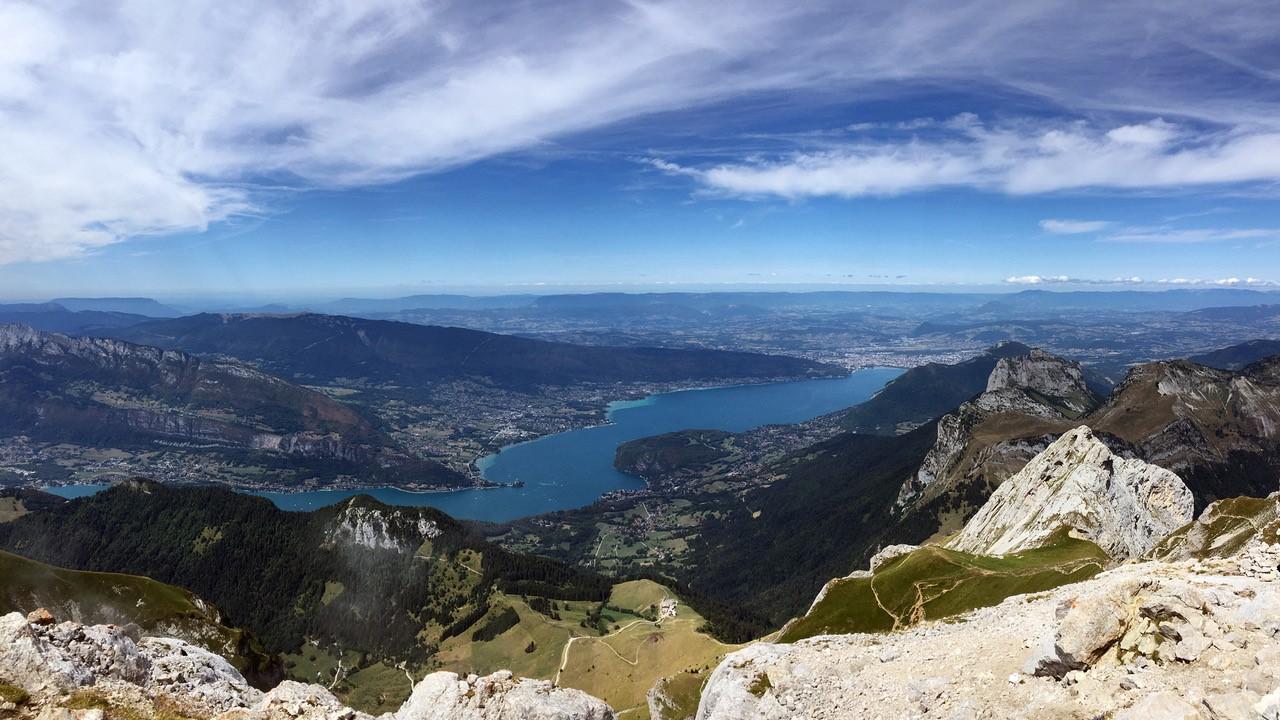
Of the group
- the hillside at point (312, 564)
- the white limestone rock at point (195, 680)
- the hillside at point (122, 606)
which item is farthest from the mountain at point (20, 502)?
the white limestone rock at point (195, 680)

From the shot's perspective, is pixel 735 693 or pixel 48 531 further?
pixel 48 531

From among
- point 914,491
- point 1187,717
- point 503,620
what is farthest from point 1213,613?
point 914,491

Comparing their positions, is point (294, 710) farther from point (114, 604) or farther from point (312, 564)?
point (312, 564)

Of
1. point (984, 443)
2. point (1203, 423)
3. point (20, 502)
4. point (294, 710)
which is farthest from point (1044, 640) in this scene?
point (20, 502)

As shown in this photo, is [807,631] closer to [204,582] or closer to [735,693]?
[735,693]

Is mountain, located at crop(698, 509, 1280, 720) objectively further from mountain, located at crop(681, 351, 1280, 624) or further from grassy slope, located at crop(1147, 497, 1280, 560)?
mountain, located at crop(681, 351, 1280, 624)

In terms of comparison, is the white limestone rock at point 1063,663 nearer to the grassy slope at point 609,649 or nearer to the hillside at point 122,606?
the grassy slope at point 609,649
